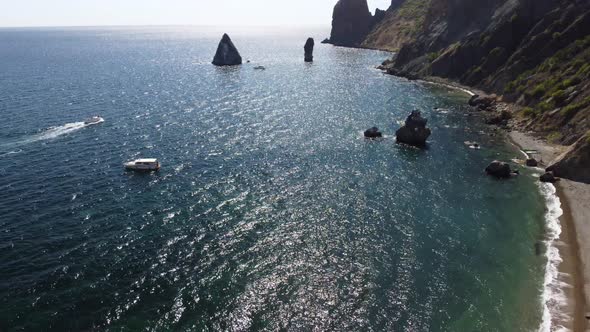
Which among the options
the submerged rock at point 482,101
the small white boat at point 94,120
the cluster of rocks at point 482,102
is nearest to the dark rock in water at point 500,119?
the cluster of rocks at point 482,102

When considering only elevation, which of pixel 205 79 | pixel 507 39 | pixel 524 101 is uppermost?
pixel 507 39

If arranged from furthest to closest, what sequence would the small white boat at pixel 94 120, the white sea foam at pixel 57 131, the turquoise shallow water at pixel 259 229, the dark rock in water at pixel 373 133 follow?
the small white boat at pixel 94 120
the dark rock in water at pixel 373 133
the white sea foam at pixel 57 131
the turquoise shallow water at pixel 259 229

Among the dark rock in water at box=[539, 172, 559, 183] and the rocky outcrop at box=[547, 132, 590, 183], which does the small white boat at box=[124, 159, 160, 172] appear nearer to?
the dark rock in water at box=[539, 172, 559, 183]

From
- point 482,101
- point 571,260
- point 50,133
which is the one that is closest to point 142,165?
point 50,133

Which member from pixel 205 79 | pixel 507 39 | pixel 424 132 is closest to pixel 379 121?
pixel 424 132

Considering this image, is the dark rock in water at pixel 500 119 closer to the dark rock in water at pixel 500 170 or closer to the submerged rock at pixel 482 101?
the submerged rock at pixel 482 101

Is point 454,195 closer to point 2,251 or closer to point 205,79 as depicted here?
point 2,251

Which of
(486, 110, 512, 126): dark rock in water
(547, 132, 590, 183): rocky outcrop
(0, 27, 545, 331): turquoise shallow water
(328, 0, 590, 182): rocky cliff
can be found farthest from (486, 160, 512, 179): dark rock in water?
(486, 110, 512, 126): dark rock in water
